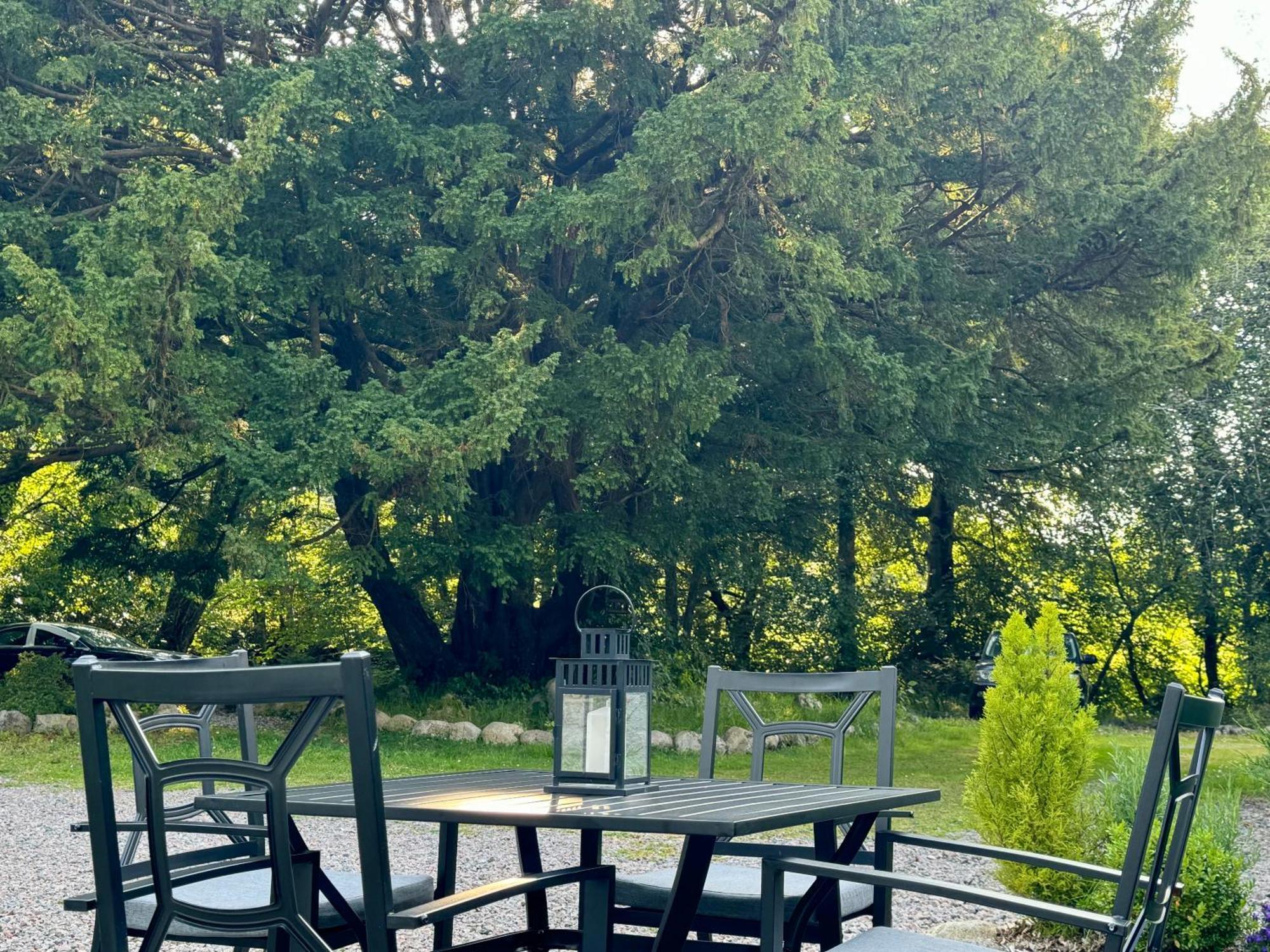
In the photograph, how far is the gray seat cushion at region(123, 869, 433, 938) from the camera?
2803 mm

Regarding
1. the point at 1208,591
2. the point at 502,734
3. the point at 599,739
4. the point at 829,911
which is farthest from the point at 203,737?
the point at 1208,591

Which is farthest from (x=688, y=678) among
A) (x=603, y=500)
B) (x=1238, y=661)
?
(x=1238, y=661)

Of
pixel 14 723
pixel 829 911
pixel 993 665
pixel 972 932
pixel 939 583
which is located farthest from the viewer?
pixel 939 583

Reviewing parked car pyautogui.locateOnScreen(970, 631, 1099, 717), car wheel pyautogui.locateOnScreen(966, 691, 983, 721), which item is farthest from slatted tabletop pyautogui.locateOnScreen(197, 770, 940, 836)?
car wheel pyautogui.locateOnScreen(966, 691, 983, 721)

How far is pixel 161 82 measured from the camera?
1232 cm

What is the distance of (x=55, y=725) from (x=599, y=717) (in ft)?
38.0

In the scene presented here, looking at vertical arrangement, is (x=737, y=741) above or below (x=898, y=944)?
below

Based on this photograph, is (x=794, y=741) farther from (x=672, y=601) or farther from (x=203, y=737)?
(x=203, y=737)

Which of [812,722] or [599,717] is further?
[812,722]

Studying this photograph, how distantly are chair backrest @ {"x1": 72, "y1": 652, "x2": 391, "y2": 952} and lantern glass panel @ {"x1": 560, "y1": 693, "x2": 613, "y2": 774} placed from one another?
2.71 ft

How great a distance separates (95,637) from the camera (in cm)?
1545

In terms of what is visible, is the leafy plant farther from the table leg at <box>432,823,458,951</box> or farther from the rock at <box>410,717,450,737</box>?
the rock at <box>410,717,450,737</box>

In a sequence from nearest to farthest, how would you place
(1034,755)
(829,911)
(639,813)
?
(639,813) → (829,911) → (1034,755)

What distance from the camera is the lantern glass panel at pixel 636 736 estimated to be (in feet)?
9.61
